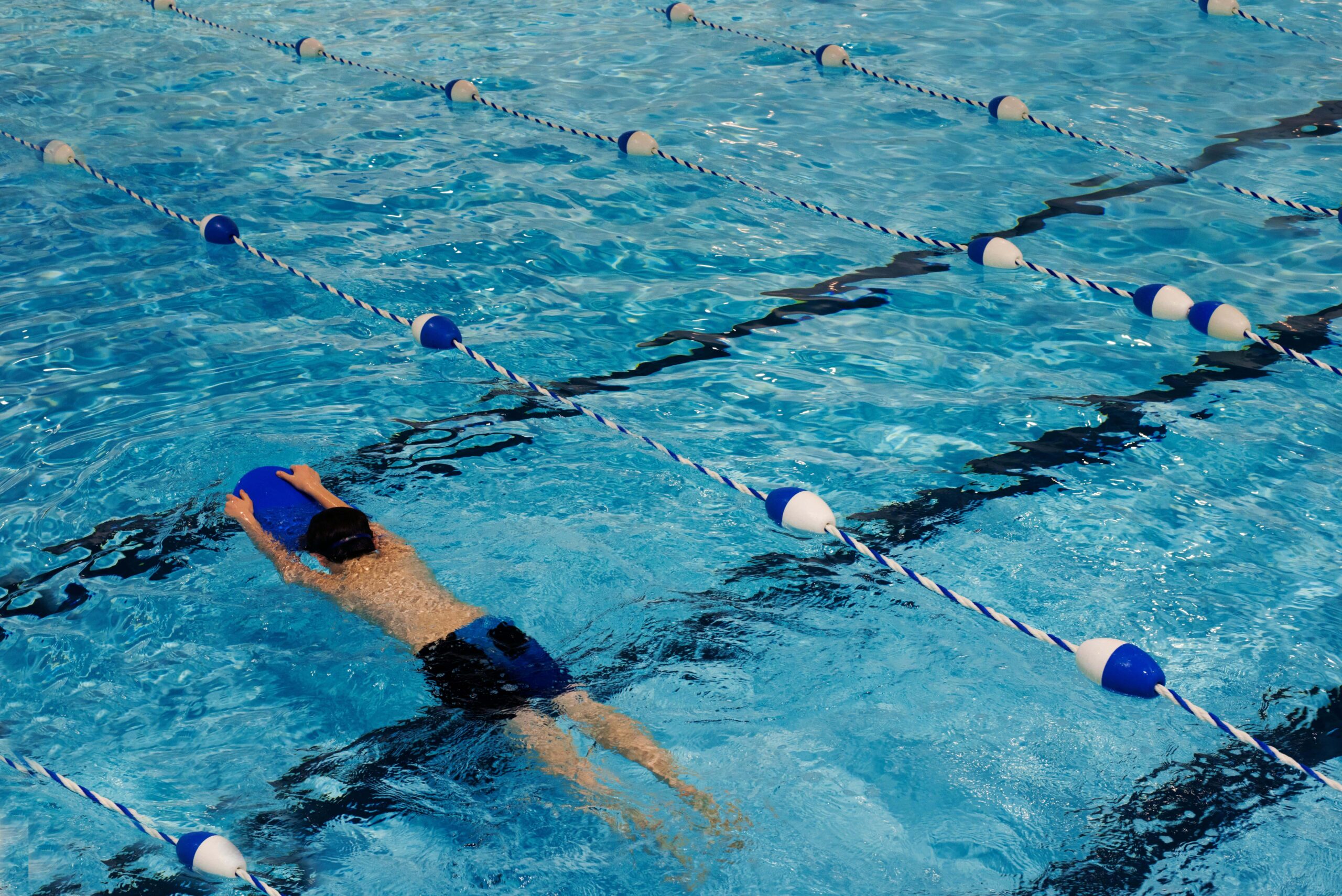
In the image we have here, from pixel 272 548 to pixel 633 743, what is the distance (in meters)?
1.27

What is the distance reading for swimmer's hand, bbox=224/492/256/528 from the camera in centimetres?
346

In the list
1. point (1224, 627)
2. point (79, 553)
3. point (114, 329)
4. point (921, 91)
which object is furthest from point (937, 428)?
point (921, 91)

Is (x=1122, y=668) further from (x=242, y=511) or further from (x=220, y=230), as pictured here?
(x=220, y=230)

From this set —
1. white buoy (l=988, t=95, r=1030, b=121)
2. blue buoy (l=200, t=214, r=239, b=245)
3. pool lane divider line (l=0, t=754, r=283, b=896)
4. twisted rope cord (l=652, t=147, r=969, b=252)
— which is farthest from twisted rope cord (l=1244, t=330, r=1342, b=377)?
blue buoy (l=200, t=214, r=239, b=245)

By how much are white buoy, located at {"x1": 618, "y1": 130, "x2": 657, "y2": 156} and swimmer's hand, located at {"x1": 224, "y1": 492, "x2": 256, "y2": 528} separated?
3.61 meters

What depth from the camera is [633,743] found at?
111 inches

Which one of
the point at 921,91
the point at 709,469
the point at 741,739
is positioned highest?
the point at 921,91

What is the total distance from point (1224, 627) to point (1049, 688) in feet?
1.92

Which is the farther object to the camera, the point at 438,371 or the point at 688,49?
the point at 688,49

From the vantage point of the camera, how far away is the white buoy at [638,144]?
6492mm

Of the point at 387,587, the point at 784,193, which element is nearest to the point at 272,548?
the point at 387,587

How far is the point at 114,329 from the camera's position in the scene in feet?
15.8

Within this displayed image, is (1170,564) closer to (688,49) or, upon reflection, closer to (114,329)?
(114,329)

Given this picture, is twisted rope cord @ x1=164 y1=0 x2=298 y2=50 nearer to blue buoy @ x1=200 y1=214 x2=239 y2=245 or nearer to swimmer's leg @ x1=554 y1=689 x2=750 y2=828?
blue buoy @ x1=200 y1=214 x2=239 y2=245
